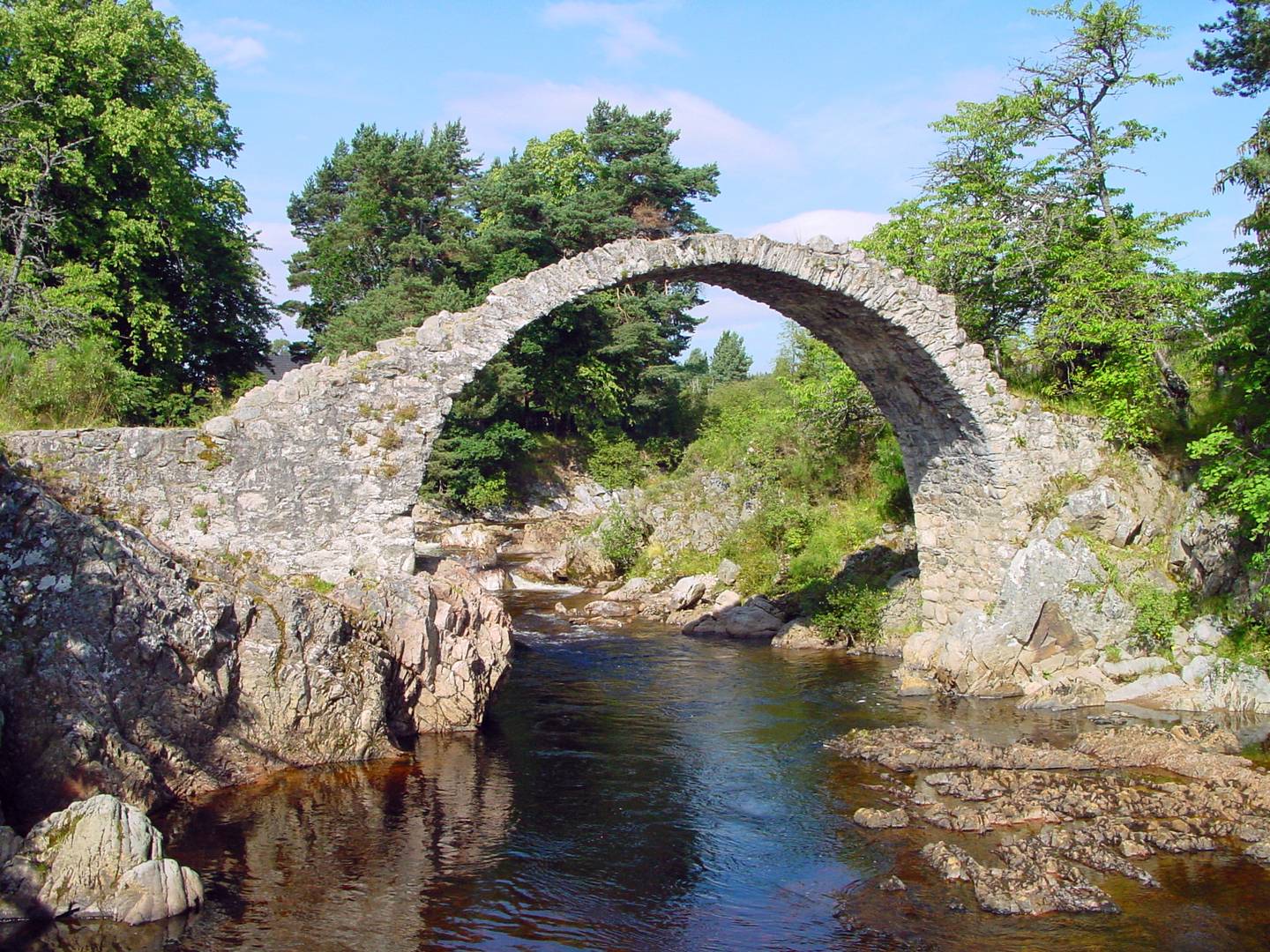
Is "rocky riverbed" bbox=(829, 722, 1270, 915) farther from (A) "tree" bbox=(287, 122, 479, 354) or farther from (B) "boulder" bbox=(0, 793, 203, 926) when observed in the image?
(A) "tree" bbox=(287, 122, 479, 354)

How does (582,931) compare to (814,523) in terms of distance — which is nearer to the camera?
(582,931)

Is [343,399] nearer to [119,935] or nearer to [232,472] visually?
[232,472]

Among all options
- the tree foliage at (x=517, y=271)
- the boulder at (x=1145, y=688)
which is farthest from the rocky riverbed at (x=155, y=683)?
the tree foliage at (x=517, y=271)

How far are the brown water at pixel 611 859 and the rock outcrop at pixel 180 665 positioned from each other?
392mm

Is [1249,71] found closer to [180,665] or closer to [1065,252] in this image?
[1065,252]

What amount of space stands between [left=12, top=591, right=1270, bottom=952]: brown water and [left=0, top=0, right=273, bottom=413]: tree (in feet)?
26.8

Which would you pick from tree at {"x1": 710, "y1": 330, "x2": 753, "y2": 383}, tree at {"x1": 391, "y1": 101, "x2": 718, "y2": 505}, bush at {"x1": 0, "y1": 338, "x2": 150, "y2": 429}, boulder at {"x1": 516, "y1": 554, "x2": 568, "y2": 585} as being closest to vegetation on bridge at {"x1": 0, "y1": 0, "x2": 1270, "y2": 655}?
bush at {"x1": 0, "y1": 338, "x2": 150, "y2": 429}

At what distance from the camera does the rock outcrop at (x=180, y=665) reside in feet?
23.0

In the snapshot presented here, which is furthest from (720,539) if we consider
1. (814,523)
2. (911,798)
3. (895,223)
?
(911,798)

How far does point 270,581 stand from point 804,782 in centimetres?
517

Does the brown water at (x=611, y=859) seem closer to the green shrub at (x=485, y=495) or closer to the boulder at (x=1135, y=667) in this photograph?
the boulder at (x=1135, y=667)

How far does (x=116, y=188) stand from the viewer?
16859 millimetres

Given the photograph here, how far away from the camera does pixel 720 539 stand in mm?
19453

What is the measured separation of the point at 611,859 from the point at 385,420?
476cm
